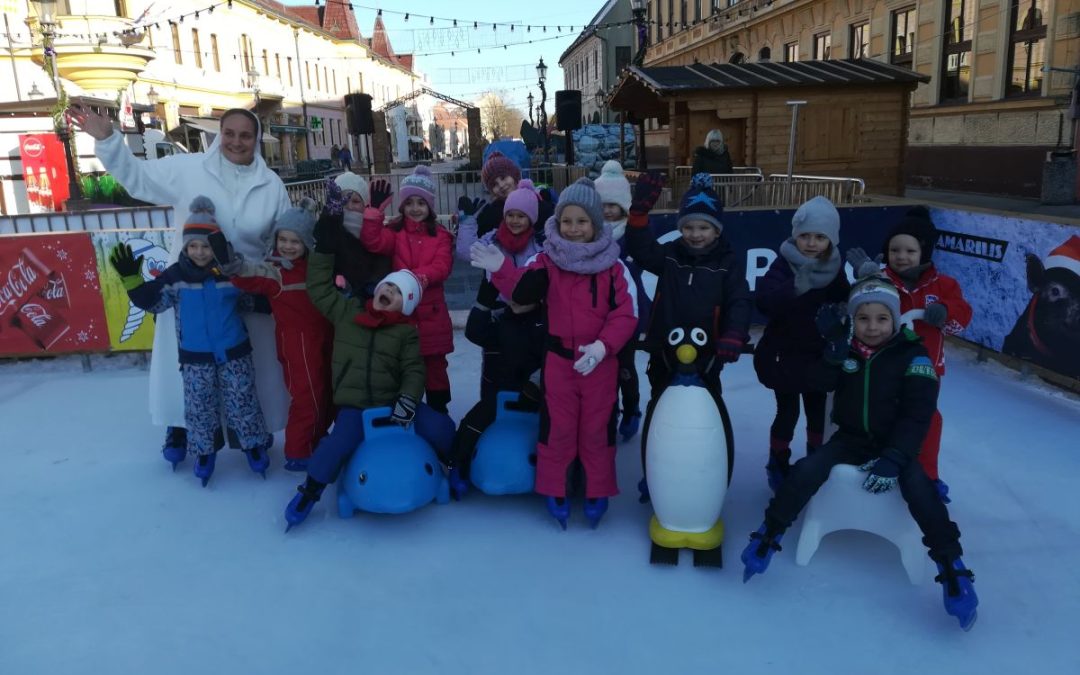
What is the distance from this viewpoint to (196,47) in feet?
97.5

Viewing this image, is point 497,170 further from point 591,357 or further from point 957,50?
point 957,50

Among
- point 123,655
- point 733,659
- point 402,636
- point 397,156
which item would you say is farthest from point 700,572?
point 397,156

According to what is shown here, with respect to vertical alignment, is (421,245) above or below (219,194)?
below

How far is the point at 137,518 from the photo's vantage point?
11.6 ft

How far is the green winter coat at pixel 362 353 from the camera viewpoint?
3377 mm

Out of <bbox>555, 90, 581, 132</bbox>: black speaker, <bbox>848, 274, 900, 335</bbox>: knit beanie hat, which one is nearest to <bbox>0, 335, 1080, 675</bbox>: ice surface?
<bbox>848, 274, 900, 335</bbox>: knit beanie hat

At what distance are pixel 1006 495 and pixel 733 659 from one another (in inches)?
76.6

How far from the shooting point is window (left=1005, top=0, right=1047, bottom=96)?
13.4 m

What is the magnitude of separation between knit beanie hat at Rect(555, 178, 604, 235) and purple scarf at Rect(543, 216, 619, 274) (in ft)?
0.19

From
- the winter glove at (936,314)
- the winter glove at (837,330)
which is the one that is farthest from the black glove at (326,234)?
the winter glove at (936,314)

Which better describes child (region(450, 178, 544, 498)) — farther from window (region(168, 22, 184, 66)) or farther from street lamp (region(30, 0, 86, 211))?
window (region(168, 22, 184, 66))

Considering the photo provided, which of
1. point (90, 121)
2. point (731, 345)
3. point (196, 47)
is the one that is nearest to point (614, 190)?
point (731, 345)

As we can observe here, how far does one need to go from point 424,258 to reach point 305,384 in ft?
2.98

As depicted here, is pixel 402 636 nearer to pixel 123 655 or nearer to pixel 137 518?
pixel 123 655
